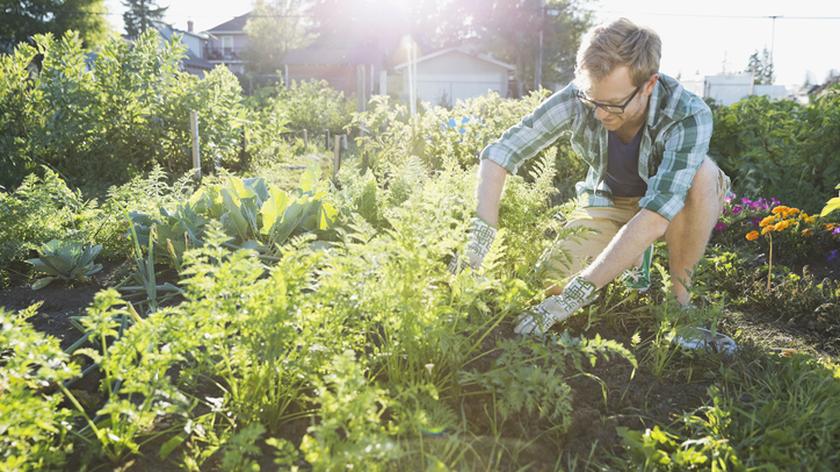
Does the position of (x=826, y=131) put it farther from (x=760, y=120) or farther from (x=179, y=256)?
(x=179, y=256)

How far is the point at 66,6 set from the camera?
2434 cm

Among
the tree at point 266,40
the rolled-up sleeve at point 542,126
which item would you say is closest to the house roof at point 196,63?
the tree at point 266,40

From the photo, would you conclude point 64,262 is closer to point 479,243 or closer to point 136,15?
point 479,243

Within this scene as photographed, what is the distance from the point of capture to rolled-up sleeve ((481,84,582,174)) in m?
2.63

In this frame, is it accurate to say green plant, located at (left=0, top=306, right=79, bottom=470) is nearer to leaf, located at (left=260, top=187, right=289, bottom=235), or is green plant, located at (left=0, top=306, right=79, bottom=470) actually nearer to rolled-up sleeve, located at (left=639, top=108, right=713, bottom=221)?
leaf, located at (left=260, top=187, right=289, bottom=235)

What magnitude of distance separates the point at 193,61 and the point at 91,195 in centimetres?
4260

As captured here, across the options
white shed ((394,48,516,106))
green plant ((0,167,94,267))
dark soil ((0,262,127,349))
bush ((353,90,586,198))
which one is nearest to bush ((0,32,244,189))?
bush ((353,90,586,198))

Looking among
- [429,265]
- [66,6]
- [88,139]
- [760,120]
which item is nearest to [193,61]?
[66,6]

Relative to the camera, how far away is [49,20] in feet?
78.7

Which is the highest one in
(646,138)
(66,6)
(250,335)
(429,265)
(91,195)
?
(66,6)

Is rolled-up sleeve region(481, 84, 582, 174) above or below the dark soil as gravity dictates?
above

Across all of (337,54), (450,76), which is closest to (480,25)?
(337,54)

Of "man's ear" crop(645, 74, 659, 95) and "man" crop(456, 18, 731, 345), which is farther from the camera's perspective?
"man's ear" crop(645, 74, 659, 95)

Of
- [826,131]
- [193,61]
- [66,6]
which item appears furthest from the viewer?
[193,61]
